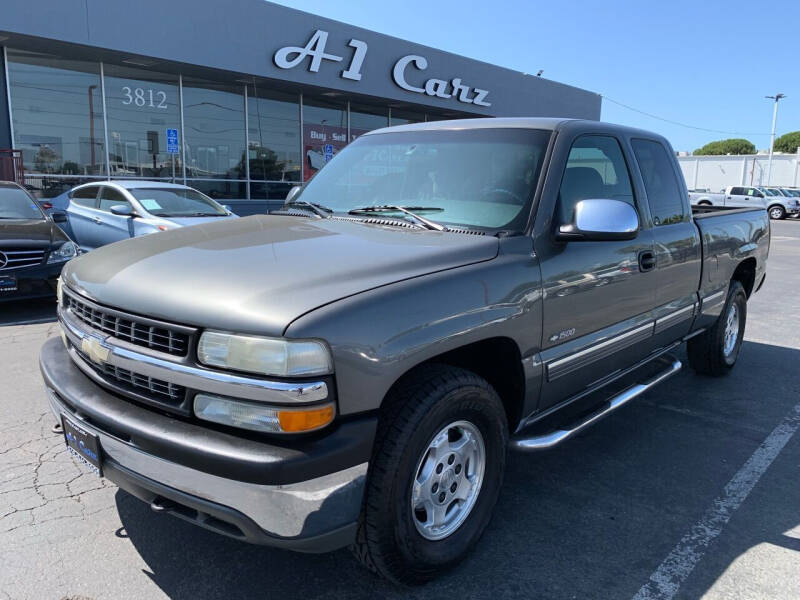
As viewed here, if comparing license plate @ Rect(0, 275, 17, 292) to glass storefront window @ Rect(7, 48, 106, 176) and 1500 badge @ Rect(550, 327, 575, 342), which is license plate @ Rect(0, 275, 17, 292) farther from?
glass storefront window @ Rect(7, 48, 106, 176)

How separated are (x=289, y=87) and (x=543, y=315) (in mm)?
16348

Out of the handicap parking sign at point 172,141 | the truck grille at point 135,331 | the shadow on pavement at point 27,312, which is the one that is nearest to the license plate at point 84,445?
the truck grille at point 135,331

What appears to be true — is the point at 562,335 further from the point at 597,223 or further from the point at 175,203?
the point at 175,203

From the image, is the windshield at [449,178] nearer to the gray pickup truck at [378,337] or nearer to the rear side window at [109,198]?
the gray pickup truck at [378,337]

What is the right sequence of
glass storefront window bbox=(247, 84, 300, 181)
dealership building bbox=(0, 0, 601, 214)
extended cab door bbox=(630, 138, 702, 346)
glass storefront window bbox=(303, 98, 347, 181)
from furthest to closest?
glass storefront window bbox=(303, 98, 347, 181) → glass storefront window bbox=(247, 84, 300, 181) → dealership building bbox=(0, 0, 601, 214) → extended cab door bbox=(630, 138, 702, 346)

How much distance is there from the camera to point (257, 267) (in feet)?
7.98

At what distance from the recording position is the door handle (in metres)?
3.64

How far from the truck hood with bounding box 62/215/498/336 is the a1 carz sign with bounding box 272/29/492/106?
14148mm

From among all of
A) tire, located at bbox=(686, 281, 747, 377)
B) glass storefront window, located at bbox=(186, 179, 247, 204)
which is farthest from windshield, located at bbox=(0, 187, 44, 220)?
glass storefront window, located at bbox=(186, 179, 247, 204)

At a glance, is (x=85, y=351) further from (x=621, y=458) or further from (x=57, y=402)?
(x=621, y=458)

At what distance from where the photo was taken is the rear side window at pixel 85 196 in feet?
33.4

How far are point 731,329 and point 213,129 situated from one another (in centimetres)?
1467

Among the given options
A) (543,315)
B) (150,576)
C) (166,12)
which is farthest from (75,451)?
(166,12)

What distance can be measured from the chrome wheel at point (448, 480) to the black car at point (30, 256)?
606 cm
